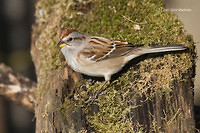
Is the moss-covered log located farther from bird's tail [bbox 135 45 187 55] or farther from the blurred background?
the blurred background

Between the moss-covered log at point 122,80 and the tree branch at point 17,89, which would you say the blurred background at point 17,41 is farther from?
the moss-covered log at point 122,80

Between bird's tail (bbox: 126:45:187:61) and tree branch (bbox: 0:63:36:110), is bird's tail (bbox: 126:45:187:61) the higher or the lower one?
the higher one

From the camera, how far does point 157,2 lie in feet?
18.3

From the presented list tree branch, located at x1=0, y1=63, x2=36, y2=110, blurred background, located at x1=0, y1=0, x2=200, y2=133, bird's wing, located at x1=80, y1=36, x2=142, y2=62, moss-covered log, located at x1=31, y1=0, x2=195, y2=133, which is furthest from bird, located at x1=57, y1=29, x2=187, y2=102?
blurred background, located at x1=0, y1=0, x2=200, y2=133

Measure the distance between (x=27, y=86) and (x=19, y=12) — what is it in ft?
21.4

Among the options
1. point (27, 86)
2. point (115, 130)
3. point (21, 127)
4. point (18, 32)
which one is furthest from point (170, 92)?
point (18, 32)

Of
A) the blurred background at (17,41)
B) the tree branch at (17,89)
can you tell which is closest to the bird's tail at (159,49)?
the tree branch at (17,89)

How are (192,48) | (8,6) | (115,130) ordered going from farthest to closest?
(8,6) < (192,48) < (115,130)

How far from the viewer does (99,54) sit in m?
4.63

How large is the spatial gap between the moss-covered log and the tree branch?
761mm

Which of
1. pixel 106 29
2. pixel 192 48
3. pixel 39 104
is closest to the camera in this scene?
pixel 192 48

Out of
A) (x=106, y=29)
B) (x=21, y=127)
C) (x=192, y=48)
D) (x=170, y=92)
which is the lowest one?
(x=21, y=127)

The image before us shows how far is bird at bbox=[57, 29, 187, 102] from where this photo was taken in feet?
14.9

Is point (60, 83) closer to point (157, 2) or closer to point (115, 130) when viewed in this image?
point (115, 130)
